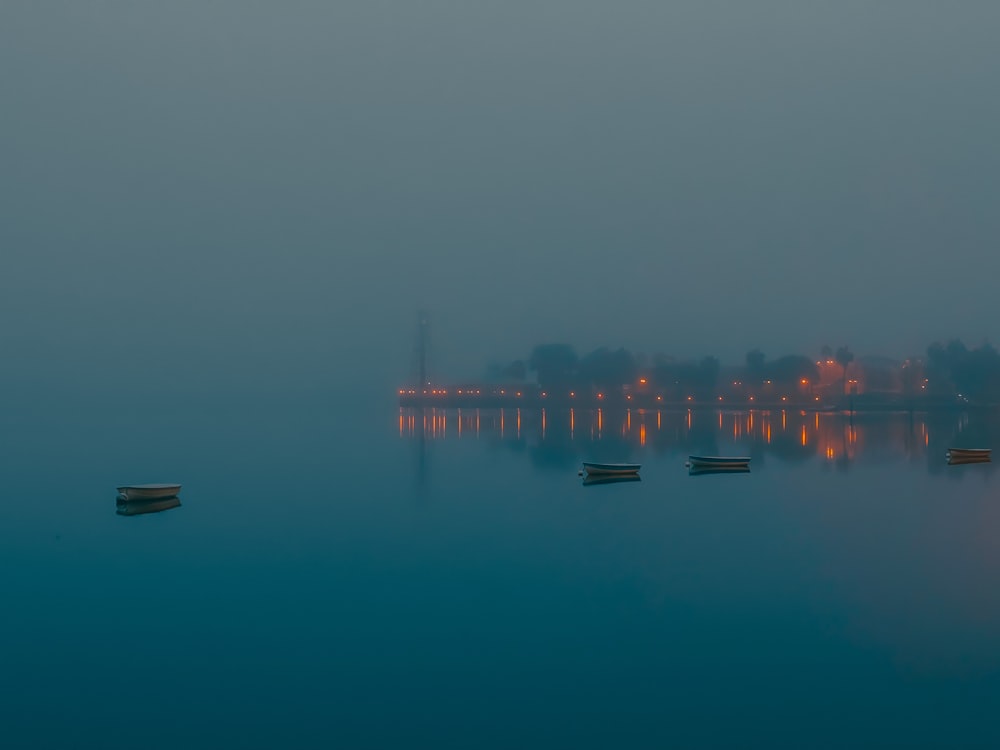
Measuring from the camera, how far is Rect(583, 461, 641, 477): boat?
35.6m

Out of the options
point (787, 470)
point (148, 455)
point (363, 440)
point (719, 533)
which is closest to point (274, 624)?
point (719, 533)

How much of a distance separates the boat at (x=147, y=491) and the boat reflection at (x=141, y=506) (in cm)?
14

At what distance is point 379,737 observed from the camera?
34.1 feet

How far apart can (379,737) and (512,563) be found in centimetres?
1031

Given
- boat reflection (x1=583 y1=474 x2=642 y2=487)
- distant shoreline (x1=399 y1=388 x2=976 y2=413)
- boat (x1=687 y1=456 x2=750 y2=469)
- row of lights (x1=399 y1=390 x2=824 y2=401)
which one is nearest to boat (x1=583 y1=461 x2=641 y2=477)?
boat reflection (x1=583 y1=474 x2=642 y2=487)

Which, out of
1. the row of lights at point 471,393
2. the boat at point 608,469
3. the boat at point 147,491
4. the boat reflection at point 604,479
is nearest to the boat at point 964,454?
the boat at point 608,469

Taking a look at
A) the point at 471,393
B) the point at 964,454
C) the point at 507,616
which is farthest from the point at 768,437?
the point at 471,393

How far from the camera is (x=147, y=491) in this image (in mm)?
29266

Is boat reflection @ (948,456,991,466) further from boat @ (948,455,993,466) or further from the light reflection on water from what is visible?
the light reflection on water

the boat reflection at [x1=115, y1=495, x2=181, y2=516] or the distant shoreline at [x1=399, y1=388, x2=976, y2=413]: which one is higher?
the distant shoreline at [x1=399, y1=388, x2=976, y2=413]

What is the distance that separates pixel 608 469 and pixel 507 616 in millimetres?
20641

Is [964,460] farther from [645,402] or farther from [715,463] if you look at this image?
[645,402]

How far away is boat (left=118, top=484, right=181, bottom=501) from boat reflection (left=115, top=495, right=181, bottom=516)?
14cm

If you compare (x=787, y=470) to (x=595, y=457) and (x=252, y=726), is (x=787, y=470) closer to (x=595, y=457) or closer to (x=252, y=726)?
(x=595, y=457)
